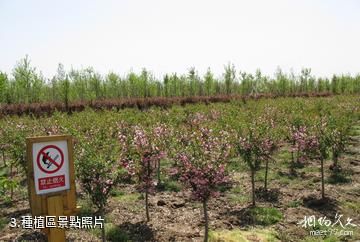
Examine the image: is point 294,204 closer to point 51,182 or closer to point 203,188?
point 203,188

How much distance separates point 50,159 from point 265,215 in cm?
518

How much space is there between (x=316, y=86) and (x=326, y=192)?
5165cm

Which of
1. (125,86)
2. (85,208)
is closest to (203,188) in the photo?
(85,208)

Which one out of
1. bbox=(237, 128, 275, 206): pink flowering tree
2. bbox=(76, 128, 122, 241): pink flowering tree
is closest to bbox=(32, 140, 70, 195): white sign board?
bbox=(76, 128, 122, 241): pink flowering tree

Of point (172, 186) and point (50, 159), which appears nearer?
point (50, 159)

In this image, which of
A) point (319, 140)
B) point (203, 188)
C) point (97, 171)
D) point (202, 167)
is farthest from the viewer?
point (319, 140)

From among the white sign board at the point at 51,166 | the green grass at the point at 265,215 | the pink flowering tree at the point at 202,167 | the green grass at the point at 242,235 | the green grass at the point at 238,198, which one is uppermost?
the white sign board at the point at 51,166

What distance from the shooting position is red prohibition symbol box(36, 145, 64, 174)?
4.14m

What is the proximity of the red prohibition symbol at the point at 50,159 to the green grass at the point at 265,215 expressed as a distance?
475 centimetres

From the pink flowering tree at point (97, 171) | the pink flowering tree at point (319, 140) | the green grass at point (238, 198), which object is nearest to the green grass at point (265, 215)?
the green grass at point (238, 198)

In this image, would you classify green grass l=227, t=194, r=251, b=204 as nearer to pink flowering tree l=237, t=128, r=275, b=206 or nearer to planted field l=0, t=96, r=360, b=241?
planted field l=0, t=96, r=360, b=241

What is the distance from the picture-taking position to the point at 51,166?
4.22 m

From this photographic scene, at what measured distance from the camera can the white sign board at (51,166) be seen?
411 centimetres

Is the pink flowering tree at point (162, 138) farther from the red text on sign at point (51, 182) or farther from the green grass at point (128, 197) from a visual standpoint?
the red text on sign at point (51, 182)
